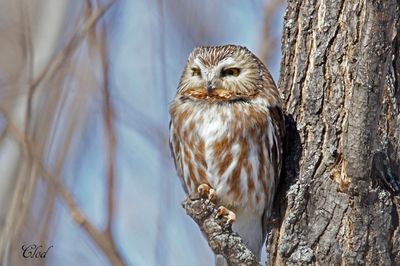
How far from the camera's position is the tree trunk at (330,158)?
3.54 metres

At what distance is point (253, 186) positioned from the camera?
4.01 meters

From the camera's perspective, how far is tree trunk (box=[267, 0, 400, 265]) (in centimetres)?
354

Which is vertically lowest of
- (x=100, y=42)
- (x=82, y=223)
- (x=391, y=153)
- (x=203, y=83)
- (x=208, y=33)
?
(x=82, y=223)

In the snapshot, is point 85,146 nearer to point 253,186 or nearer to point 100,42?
point 100,42

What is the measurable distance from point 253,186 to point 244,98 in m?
0.44

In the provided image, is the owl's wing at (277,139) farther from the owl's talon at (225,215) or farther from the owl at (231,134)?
the owl's talon at (225,215)

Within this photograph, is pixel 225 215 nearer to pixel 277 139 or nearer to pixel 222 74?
pixel 277 139

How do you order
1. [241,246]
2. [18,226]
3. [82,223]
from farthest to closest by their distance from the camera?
[241,246], [18,226], [82,223]

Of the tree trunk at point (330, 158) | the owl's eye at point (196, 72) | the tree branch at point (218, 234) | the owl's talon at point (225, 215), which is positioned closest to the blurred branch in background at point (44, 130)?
the tree branch at point (218, 234)

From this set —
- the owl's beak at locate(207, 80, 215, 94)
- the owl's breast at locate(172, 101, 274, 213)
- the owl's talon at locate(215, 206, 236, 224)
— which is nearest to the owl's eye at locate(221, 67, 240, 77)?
the owl's beak at locate(207, 80, 215, 94)

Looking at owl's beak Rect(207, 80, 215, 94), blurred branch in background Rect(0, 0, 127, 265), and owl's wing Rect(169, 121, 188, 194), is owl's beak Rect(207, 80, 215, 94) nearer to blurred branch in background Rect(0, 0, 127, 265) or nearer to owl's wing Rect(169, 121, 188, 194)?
owl's wing Rect(169, 121, 188, 194)

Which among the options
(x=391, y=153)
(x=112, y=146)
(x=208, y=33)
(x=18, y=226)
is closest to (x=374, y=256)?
(x=391, y=153)

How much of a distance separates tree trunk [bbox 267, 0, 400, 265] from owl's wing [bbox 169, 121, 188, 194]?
52 centimetres

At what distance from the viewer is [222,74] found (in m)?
4.30
